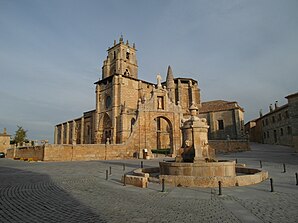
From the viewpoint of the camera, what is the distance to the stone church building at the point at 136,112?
2822cm

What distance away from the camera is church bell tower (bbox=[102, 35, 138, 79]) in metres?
51.0

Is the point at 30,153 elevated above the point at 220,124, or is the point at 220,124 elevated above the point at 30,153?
the point at 220,124

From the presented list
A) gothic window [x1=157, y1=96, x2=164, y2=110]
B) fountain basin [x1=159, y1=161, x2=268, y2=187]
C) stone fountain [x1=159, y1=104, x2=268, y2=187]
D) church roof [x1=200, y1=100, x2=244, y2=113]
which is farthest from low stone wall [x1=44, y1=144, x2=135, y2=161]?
church roof [x1=200, y1=100, x2=244, y2=113]

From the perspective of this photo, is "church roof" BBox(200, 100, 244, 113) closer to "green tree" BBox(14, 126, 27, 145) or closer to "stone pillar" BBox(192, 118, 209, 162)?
"stone pillar" BBox(192, 118, 209, 162)

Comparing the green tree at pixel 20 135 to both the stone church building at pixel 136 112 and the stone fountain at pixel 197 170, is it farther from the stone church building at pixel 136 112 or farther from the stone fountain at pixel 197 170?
the stone fountain at pixel 197 170

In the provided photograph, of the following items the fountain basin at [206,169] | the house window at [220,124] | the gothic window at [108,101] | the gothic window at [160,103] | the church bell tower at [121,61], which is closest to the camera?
the fountain basin at [206,169]

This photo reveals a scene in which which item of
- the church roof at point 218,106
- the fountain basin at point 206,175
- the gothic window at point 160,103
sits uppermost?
the church roof at point 218,106

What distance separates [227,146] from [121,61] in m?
32.6

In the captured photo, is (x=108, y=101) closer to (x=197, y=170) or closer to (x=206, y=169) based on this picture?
(x=197, y=170)

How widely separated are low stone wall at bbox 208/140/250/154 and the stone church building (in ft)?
21.2

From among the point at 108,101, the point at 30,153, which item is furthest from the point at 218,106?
the point at 30,153

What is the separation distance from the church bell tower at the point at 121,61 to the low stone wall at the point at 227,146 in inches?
1147

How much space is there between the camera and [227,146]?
3092 cm

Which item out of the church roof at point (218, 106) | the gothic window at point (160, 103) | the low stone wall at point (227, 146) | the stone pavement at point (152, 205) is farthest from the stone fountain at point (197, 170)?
the church roof at point (218, 106)
